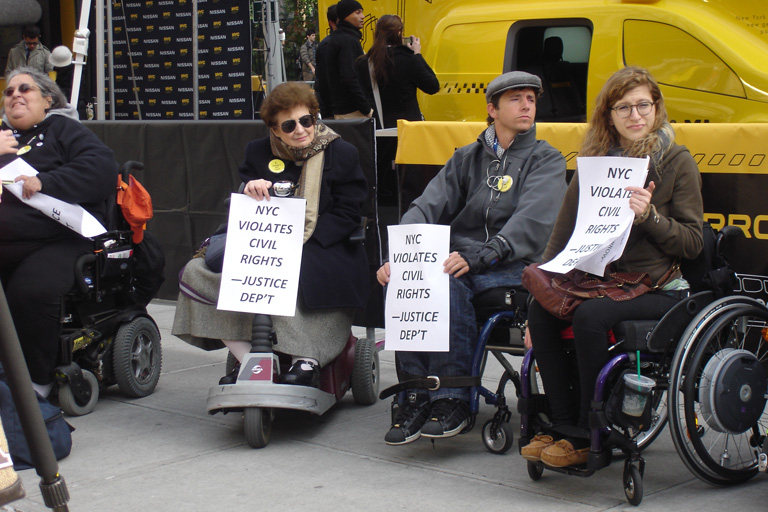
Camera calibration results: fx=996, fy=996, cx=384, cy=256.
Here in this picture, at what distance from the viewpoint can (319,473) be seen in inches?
155

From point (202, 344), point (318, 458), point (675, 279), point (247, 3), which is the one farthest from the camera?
point (247, 3)

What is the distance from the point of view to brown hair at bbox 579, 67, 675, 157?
3637 millimetres

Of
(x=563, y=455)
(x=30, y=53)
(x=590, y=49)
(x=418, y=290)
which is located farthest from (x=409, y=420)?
(x=30, y=53)

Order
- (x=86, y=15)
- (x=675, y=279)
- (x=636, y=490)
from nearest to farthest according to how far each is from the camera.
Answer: (x=636, y=490), (x=675, y=279), (x=86, y=15)

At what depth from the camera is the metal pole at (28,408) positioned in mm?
2438

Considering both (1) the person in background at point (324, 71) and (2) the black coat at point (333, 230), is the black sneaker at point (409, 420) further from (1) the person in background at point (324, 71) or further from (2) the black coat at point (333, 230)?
(1) the person in background at point (324, 71)

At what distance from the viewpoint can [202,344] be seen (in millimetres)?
4738

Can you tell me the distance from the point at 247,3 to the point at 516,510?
30.3 feet

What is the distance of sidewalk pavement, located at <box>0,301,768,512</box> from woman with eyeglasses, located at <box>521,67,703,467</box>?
10.1 inches

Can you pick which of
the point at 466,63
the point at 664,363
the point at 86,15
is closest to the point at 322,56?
the point at 466,63

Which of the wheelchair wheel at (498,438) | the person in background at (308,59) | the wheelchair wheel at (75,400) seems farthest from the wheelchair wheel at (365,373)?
the person in background at (308,59)

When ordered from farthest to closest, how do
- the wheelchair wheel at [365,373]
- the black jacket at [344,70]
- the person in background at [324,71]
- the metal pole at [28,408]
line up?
the person in background at [324,71] < the black jacket at [344,70] < the wheelchair wheel at [365,373] < the metal pole at [28,408]

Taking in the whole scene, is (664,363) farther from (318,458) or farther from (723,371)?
(318,458)

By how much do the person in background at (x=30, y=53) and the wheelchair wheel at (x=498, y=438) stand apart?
1151 centimetres
